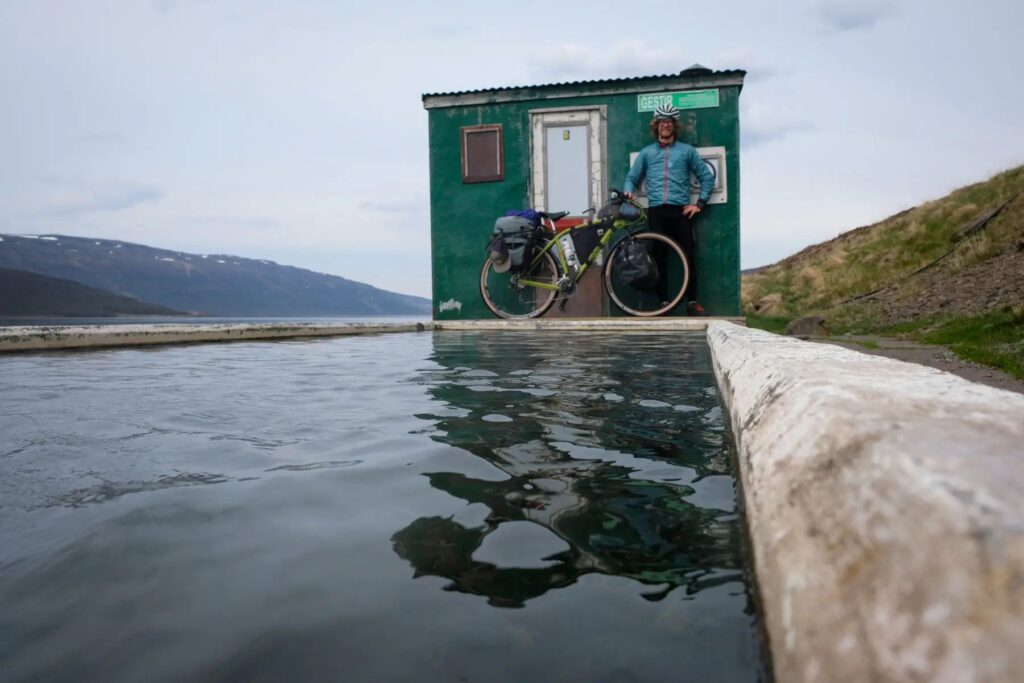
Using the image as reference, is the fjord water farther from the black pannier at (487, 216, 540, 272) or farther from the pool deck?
the black pannier at (487, 216, 540, 272)

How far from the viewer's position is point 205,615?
39.1 inches

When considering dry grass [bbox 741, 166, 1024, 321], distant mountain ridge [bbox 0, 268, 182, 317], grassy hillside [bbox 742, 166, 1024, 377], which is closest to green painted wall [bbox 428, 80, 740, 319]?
grassy hillside [bbox 742, 166, 1024, 377]

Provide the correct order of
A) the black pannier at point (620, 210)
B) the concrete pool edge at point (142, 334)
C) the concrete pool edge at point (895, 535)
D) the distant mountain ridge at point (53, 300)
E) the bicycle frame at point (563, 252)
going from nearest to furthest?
1. the concrete pool edge at point (895, 535)
2. the concrete pool edge at point (142, 334)
3. the black pannier at point (620, 210)
4. the bicycle frame at point (563, 252)
5. the distant mountain ridge at point (53, 300)

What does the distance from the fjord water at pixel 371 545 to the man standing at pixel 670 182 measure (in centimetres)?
721

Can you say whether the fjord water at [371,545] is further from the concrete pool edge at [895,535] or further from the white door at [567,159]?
the white door at [567,159]

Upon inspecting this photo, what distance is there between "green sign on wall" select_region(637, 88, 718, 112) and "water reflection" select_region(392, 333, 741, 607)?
7743mm

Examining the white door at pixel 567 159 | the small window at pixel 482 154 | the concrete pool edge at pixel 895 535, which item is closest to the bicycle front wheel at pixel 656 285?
the white door at pixel 567 159

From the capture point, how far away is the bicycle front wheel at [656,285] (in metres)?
9.30

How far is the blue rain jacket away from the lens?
948 cm

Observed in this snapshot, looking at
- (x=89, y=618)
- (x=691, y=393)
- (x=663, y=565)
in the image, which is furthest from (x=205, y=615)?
(x=691, y=393)

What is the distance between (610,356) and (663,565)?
12.2 feet

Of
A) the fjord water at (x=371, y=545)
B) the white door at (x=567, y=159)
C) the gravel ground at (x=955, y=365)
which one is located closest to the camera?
the fjord water at (x=371, y=545)

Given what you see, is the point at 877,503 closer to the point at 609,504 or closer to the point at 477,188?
the point at 609,504

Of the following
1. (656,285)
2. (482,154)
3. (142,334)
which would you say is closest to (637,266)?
(656,285)
